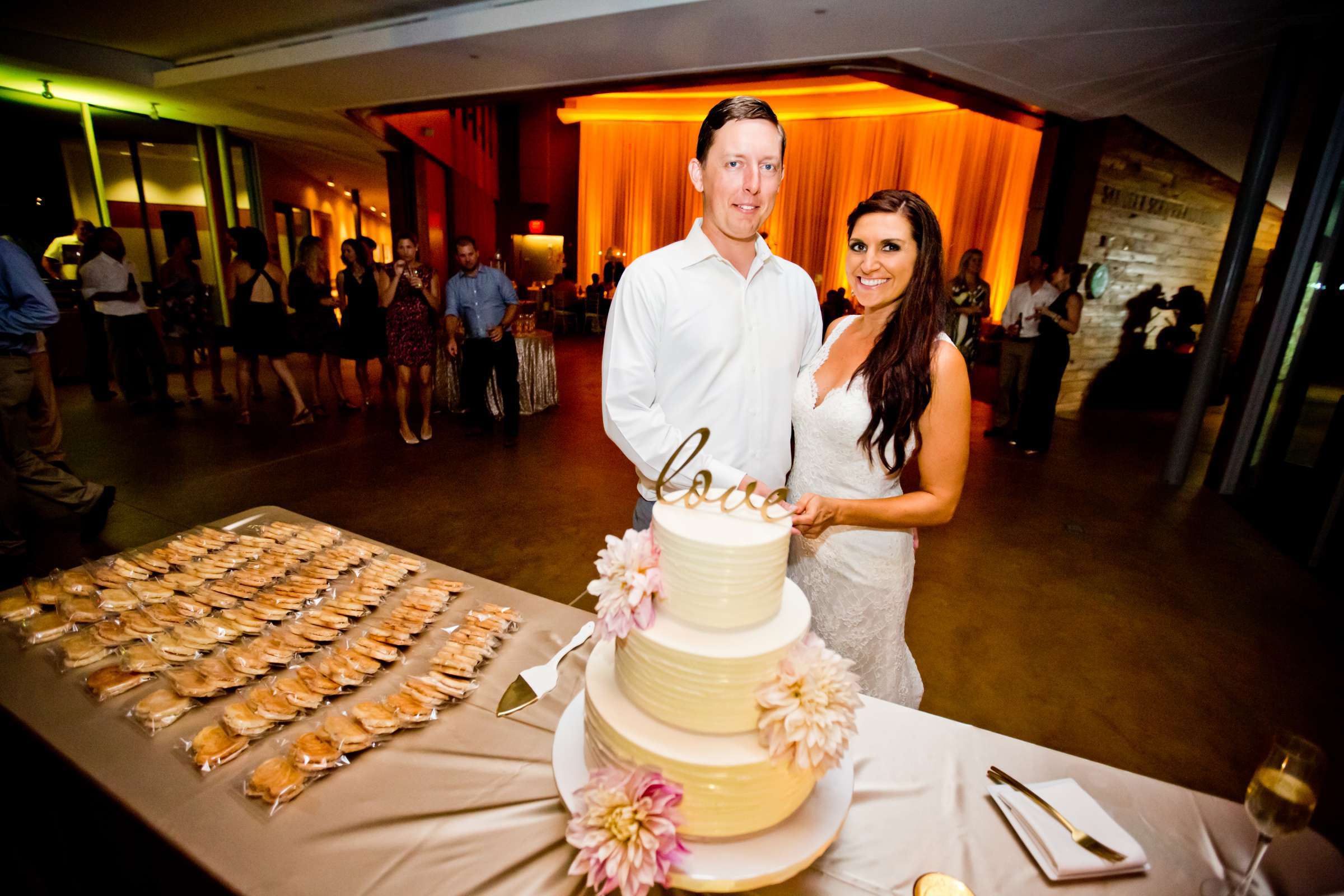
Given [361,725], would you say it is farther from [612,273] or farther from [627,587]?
[612,273]

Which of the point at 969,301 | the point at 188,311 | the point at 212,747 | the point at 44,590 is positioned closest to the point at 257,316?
the point at 188,311

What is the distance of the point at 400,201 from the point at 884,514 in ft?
36.5

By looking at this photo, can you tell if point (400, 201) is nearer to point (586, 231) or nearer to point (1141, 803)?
point (586, 231)

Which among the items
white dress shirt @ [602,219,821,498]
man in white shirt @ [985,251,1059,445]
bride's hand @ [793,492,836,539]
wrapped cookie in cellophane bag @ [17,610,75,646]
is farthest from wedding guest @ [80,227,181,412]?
man in white shirt @ [985,251,1059,445]

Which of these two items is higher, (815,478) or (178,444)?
(815,478)

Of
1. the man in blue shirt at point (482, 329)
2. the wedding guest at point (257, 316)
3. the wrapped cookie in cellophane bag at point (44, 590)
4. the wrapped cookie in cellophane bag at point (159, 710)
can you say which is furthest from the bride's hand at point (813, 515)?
the wedding guest at point (257, 316)

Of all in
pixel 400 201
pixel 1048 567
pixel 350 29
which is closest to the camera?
pixel 1048 567

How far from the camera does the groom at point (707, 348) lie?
1661 mm

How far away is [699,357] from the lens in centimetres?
171

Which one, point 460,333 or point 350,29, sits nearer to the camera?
point 460,333

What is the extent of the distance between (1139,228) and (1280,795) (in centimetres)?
983


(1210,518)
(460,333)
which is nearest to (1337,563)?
(1210,518)

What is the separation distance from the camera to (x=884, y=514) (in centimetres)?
146

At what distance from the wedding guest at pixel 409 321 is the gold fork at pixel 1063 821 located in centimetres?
531
